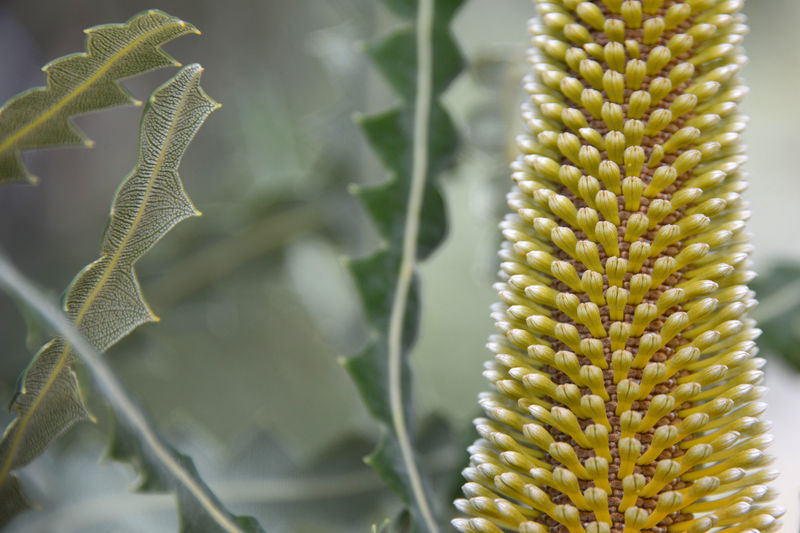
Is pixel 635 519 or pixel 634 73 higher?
pixel 634 73

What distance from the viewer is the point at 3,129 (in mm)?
295

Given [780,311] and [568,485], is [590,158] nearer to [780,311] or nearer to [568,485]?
[568,485]

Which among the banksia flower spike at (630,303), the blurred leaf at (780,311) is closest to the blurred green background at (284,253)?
the blurred leaf at (780,311)

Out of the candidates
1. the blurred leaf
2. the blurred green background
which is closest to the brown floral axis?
the blurred green background

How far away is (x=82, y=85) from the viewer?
11.3 inches

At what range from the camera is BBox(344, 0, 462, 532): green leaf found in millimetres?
344

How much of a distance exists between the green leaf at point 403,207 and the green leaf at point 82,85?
13cm

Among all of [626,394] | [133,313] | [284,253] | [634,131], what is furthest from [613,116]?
[284,253]

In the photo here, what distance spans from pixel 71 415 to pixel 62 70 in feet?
0.48

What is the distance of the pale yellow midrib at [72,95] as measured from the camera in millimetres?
270

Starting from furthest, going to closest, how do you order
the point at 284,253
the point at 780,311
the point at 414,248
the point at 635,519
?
the point at 284,253, the point at 780,311, the point at 414,248, the point at 635,519

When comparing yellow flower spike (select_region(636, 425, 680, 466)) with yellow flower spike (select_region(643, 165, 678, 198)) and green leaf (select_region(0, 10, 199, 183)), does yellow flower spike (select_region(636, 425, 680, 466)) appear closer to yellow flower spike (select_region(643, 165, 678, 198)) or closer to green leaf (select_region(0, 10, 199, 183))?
yellow flower spike (select_region(643, 165, 678, 198))

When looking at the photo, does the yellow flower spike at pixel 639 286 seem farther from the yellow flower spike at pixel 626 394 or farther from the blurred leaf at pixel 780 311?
the blurred leaf at pixel 780 311

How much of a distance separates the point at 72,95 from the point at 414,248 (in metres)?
0.19
